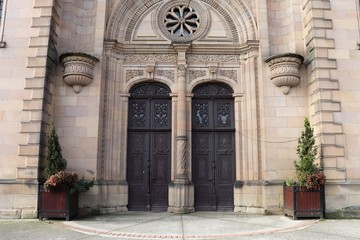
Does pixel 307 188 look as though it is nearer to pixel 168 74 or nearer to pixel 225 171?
pixel 225 171

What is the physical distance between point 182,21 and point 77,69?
433 centimetres

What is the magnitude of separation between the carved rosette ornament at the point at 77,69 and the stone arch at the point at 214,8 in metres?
1.49

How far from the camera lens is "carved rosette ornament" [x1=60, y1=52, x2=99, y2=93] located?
1101 cm

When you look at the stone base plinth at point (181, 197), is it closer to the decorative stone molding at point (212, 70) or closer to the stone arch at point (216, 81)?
the stone arch at point (216, 81)

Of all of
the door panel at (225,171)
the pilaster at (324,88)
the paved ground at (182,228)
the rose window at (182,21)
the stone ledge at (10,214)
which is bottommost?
the paved ground at (182,228)

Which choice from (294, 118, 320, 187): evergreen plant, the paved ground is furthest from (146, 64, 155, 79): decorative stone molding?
(294, 118, 320, 187): evergreen plant

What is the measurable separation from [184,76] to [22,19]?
5.64 meters

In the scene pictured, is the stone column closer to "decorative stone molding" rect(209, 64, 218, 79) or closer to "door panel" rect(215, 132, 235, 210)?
"decorative stone molding" rect(209, 64, 218, 79)

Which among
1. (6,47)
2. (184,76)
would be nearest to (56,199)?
(6,47)

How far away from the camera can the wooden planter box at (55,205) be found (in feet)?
31.6

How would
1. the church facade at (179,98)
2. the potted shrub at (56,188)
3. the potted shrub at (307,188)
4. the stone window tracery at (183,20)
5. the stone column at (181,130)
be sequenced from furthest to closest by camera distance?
the stone window tracery at (183,20)
the stone column at (181,130)
the church facade at (179,98)
the potted shrub at (307,188)
the potted shrub at (56,188)

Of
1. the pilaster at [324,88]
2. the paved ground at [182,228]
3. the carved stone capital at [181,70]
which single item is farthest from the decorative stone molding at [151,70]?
the pilaster at [324,88]

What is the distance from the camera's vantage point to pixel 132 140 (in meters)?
12.1

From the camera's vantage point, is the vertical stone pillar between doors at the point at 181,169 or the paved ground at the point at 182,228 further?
the vertical stone pillar between doors at the point at 181,169
